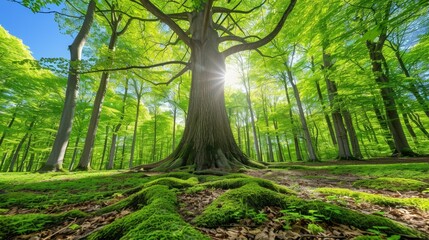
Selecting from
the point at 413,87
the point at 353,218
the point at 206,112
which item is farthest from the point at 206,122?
the point at 413,87

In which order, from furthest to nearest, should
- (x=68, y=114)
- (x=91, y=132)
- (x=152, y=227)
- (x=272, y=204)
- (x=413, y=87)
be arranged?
(x=91, y=132), (x=413, y=87), (x=68, y=114), (x=272, y=204), (x=152, y=227)

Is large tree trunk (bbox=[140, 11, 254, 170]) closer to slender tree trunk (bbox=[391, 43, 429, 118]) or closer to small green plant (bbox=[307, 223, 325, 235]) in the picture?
small green plant (bbox=[307, 223, 325, 235])

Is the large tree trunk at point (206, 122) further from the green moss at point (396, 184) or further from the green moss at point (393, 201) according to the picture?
the green moss at point (393, 201)

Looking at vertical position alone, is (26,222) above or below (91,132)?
below

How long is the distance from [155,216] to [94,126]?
941cm

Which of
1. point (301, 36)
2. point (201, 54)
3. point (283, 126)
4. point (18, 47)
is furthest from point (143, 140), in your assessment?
point (301, 36)

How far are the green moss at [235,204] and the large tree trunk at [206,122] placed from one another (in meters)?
2.88

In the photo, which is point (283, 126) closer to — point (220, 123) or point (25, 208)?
point (220, 123)

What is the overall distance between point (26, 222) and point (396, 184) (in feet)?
15.9

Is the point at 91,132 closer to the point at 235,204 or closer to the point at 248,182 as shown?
the point at 248,182

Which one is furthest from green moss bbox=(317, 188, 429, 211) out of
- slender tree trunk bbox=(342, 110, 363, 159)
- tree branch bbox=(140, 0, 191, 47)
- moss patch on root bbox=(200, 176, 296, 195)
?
slender tree trunk bbox=(342, 110, 363, 159)

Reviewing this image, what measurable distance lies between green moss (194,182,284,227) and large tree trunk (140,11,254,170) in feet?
9.46

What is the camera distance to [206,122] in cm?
548

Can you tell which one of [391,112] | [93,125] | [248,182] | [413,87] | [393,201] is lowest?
[393,201]
